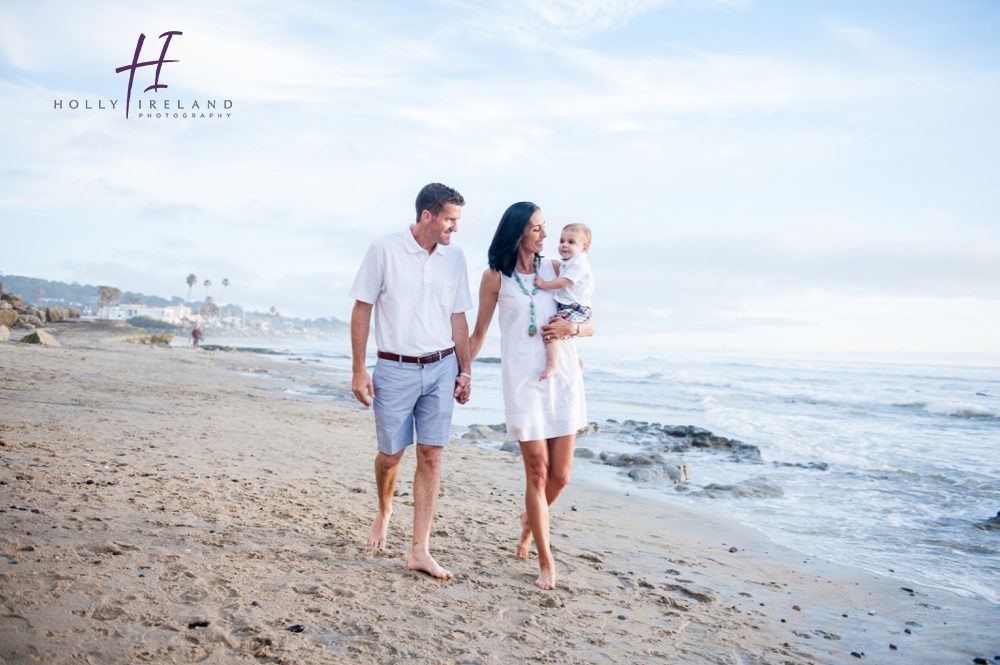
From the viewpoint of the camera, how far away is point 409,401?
3836 millimetres

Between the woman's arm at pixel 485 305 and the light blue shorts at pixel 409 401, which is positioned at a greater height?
the woman's arm at pixel 485 305

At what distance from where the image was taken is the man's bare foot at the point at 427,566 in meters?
3.69

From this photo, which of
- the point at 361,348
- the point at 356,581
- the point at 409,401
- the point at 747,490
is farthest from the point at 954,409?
the point at 356,581

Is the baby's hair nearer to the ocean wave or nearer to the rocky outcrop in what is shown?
the rocky outcrop

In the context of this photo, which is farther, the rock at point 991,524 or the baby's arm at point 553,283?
the rock at point 991,524

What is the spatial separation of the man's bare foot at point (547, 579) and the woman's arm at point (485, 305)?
137 centimetres

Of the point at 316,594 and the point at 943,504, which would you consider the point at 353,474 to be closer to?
the point at 316,594

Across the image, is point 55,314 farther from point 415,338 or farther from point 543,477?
point 543,477

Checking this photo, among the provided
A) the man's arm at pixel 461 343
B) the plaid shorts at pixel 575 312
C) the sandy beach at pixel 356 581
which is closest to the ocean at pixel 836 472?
the sandy beach at pixel 356 581

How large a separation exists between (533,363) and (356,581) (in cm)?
161

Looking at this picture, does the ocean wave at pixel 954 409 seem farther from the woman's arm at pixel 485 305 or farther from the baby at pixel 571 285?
the woman's arm at pixel 485 305

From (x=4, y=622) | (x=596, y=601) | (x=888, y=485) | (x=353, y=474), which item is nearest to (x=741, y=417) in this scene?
(x=888, y=485)

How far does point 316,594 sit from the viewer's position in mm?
3199

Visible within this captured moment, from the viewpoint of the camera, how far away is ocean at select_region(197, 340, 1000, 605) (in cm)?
571
